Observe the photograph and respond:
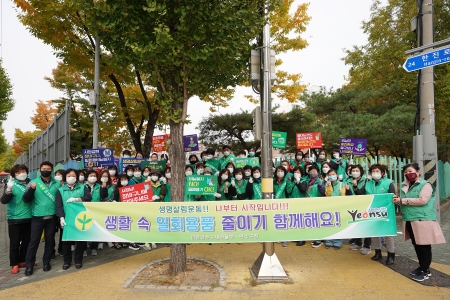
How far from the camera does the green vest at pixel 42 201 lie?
5484 mm

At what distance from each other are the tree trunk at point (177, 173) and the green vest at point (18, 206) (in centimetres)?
266

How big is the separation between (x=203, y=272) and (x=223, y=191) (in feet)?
7.52

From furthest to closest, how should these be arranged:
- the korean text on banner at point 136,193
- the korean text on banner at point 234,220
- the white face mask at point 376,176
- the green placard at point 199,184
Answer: the green placard at point 199,184 < the korean text on banner at point 136,193 < the white face mask at point 376,176 < the korean text on banner at point 234,220

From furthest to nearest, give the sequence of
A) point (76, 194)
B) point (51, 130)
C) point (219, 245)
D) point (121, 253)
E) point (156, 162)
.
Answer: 1. point (51, 130)
2. point (156, 162)
3. point (219, 245)
4. point (121, 253)
5. point (76, 194)

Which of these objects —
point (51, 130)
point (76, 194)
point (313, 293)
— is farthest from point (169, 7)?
point (51, 130)

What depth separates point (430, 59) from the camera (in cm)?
543

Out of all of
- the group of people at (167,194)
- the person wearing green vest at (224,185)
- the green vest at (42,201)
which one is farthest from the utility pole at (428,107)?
the green vest at (42,201)

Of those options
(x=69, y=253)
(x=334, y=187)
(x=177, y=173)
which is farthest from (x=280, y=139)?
(x=69, y=253)

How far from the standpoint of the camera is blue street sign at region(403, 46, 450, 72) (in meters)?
5.22

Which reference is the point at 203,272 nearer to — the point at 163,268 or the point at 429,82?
the point at 163,268

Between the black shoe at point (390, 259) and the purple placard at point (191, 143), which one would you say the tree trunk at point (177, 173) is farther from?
the purple placard at point (191, 143)

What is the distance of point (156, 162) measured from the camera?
8.91 meters

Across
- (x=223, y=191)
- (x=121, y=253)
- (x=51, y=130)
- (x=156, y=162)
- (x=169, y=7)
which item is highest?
(x=169, y=7)

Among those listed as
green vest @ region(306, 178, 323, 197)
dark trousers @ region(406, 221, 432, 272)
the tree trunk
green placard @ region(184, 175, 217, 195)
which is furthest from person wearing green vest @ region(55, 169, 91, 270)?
dark trousers @ region(406, 221, 432, 272)
